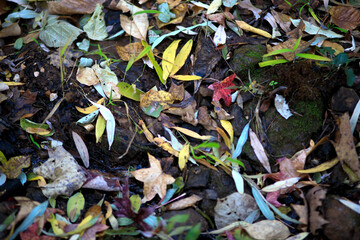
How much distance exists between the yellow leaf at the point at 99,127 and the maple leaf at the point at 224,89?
70 cm

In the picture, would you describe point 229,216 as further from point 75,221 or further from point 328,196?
point 75,221

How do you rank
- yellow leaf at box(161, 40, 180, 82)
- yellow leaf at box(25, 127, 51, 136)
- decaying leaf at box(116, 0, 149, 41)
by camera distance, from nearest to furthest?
yellow leaf at box(25, 127, 51, 136) → yellow leaf at box(161, 40, 180, 82) → decaying leaf at box(116, 0, 149, 41)

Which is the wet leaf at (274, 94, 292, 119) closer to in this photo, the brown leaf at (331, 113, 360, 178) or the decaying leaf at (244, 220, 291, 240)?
the brown leaf at (331, 113, 360, 178)

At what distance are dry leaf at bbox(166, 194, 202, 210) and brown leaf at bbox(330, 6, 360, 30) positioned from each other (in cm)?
148

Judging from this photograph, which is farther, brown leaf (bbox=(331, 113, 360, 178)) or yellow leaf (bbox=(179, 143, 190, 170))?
yellow leaf (bbox=(179, 143, 190, 170))

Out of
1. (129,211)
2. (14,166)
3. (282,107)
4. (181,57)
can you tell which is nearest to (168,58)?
(181,57)

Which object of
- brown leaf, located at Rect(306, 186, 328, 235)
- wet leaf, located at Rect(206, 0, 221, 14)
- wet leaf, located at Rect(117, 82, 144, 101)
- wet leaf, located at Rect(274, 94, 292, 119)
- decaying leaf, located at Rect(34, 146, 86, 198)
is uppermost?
wet leaf, located at Rect(206, 0, 221, 14)

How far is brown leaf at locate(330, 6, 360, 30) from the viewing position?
76.1 inches

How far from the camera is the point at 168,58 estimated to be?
1935 mm

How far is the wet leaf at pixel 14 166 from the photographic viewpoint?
64.7 inches

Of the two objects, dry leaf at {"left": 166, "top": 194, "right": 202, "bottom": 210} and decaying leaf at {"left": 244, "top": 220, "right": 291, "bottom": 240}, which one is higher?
dry leaf at {"left": 166, "top": 194, "right": 202, "bottom": 210}

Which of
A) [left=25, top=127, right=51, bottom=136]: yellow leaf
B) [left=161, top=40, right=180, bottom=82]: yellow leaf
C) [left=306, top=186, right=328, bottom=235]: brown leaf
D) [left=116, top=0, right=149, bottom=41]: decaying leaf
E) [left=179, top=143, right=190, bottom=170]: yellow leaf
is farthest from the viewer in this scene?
[left=116, top=0, right=149, bottom=41]: decaying leaf

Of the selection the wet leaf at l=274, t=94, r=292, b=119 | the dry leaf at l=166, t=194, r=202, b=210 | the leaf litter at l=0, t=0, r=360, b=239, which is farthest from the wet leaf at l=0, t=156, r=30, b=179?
the wet leaf at l=274, t=94, r=292, b=119

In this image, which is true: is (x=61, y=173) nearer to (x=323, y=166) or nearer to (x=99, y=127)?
(x=99, y=127)
